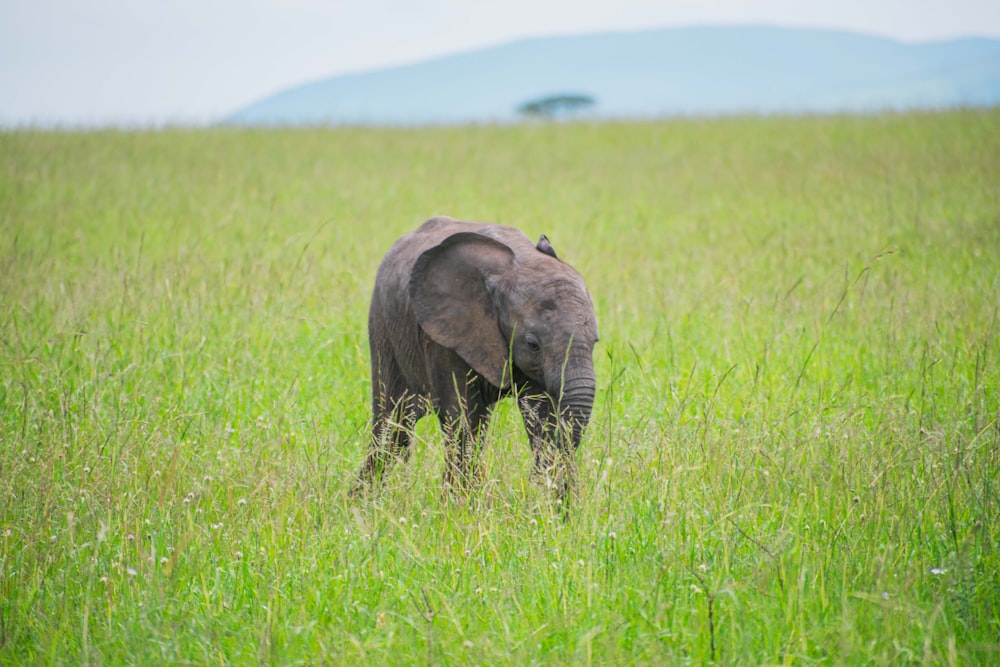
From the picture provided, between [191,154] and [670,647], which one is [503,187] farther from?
[670,647]

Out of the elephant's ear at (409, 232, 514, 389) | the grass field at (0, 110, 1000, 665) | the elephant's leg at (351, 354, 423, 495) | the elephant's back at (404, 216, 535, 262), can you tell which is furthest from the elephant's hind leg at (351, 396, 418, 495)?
the elephant's back at (404, 216, 535, 262)

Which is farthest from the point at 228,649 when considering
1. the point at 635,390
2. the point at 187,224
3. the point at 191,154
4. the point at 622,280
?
the point at 191,154

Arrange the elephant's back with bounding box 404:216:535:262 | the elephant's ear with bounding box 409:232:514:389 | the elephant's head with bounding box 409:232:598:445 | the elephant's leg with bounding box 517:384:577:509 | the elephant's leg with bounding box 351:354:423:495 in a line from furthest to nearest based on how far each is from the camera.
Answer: the elephant's leg with bounding box 351:354:423:495
the elephant's back with bounding box 404:216:535:262
the elephant's ear with bounding box 409:232:514:389
the elephant's head with bounding box 409:232:598:445
the elephant's leg with bounding box 517:384:577:509

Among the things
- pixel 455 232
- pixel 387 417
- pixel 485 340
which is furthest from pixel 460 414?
pixel 455 232

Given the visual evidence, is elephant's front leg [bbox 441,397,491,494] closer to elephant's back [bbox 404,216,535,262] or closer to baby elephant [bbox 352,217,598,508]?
baby elephant [bbox 352,217,598,508]

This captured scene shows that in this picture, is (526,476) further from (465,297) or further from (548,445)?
(465,297)

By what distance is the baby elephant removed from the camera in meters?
3.80

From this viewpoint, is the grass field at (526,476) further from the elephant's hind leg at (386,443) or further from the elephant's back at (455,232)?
the elephant's back at (455,232)

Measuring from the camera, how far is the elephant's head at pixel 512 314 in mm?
3787

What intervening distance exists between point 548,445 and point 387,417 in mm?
1223

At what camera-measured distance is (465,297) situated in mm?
4152

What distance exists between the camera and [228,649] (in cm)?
305

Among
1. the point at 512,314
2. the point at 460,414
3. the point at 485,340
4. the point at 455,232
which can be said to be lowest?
the point at 460,414

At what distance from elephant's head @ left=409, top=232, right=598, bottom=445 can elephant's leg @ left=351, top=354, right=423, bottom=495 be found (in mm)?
578
